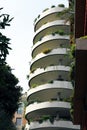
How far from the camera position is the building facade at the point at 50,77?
4778cm

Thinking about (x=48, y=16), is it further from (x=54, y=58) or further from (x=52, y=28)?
(x=54, y=58)

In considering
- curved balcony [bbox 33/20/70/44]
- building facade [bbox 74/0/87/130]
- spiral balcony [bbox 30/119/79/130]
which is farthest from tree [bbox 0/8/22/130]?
curved balcony [bbox 33/20/70/44]

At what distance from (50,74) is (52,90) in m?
2.47

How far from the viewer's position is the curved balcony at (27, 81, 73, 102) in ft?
163

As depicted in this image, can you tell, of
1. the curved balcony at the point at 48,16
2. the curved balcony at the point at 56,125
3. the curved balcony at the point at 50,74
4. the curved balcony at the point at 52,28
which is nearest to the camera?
the curved balcony at the point at 56,125

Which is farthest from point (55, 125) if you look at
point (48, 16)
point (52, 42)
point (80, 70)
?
point (80, 70)

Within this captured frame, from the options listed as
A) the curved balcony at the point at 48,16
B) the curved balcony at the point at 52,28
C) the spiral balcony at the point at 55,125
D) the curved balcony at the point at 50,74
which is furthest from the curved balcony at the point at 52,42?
the spiral balcony at the point at 55,125

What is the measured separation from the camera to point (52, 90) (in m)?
50.2

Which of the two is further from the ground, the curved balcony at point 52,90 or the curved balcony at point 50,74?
the curved balcony at point 50,74

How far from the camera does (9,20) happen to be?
64.8 feet

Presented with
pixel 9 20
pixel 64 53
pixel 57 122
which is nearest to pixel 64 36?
pixel 64 53

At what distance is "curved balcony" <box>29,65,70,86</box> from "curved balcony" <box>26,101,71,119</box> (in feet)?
13.0

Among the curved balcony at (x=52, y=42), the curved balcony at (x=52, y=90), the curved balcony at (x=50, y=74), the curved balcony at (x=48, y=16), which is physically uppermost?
the curved balcony at (x=48, y=16)

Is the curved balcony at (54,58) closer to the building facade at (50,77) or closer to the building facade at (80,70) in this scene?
the building facade at (50,77)
